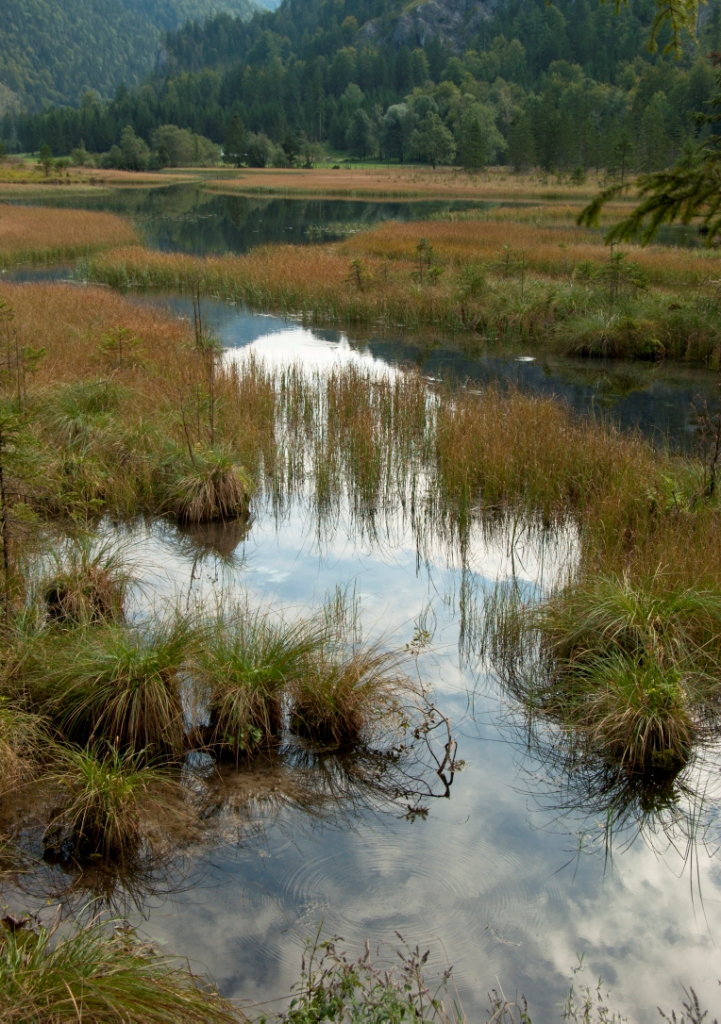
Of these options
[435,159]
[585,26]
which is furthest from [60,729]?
[585,26]

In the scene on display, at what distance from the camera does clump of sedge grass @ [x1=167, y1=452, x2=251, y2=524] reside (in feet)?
28.5

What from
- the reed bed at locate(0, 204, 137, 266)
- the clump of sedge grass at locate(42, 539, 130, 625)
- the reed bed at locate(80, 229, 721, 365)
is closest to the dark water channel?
the reed bed at locate(0, 204, 137, 266)

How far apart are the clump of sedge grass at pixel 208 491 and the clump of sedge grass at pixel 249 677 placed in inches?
127

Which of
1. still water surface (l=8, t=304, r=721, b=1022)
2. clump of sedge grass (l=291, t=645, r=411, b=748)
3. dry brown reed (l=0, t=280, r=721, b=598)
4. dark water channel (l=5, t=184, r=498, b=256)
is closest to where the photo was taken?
still water surface (l=8, t=304, r=721, b=1022)

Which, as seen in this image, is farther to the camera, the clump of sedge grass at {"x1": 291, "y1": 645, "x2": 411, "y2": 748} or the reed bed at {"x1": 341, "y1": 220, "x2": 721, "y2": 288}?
the reed bed at {"x1": 341, "y1": 220, "x2": 721, "y2": 288}

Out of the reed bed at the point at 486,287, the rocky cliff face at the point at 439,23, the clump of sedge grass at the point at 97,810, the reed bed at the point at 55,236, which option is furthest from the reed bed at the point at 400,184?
the rocky cliff face at the point at 439,23

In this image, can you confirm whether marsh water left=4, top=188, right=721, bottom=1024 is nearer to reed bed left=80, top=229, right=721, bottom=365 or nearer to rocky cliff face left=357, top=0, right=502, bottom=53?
reed bed left=80, top=229, right=721, bottom=365

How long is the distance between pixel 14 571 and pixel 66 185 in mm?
66862

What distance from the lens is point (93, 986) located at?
9.61 ft

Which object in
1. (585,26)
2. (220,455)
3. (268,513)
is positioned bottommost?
(268,513)

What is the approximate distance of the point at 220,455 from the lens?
356 inches

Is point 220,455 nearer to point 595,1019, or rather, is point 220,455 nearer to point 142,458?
point 142,458

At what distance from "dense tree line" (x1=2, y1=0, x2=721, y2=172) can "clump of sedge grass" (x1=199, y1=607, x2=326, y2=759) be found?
64545mm

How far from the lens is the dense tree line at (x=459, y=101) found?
253ft
